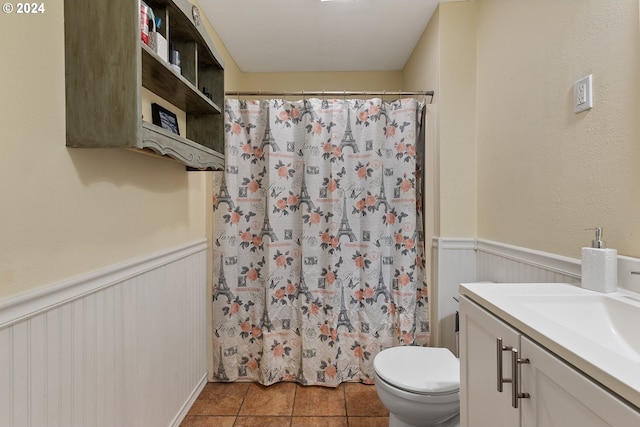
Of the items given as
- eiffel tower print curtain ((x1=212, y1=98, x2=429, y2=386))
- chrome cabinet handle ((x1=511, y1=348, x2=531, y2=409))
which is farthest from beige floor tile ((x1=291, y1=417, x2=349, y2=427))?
chrome cabinet handle ((x1=511, y1=348, x2=531, y2=409))

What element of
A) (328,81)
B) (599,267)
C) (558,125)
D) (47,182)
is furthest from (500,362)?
(328,81)

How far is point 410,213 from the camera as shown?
75.4 inches

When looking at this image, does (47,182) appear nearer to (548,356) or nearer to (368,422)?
(548,356)

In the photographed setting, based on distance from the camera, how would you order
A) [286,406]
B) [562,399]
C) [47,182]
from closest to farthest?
[562,399] < [47,182] < [286,406]

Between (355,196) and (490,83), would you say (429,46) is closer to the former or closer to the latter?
(490,83)

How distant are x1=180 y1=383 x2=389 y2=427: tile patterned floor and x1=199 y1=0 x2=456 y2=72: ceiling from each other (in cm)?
229

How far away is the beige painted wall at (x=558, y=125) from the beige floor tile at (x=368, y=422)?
1.13 m

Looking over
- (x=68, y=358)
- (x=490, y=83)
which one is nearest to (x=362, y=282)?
(x=490, y=83)

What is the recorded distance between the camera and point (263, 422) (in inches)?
64.6

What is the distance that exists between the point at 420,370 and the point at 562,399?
0.85 m

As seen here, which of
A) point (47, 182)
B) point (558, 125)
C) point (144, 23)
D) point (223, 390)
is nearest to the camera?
point (47, 182)

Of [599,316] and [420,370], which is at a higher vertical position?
[599,316]

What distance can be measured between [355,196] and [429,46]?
1.06 metres

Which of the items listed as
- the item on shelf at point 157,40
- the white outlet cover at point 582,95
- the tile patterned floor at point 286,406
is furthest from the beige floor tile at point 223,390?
the white outlet cover at point 582,95
